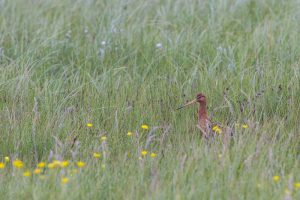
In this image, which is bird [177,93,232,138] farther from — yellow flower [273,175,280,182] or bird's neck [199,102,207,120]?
yellow flower [273,175,280,182]

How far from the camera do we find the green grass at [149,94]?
4555 mm

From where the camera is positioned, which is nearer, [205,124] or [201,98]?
[205,124]

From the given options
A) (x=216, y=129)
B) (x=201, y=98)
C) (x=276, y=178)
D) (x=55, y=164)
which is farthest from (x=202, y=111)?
(x=55, y=164)

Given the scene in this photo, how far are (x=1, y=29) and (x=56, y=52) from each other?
2.51ft

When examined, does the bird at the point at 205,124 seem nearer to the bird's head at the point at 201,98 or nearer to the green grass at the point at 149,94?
the bird's head at the point at 201,98

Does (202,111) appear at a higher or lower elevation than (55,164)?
lower

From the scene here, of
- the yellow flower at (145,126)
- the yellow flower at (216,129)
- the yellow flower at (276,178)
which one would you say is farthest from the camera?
the yellow flower at (145,126)

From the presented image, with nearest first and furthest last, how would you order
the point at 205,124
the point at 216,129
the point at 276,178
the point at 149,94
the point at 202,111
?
the point at 276,178
the point at 216,129
the point at 205,124
the point at 202,111
the point at 149,94

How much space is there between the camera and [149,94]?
6.34 metres

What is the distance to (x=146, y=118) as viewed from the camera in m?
5.99

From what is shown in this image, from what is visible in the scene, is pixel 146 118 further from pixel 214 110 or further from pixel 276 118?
pixel 276 118

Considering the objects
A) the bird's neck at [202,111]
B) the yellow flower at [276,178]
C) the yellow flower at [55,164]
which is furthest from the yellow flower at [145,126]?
the yellow flower at [276,178]

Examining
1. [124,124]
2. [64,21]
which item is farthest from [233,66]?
[64,21]

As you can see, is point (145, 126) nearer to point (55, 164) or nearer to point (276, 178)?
point (55, 164)
